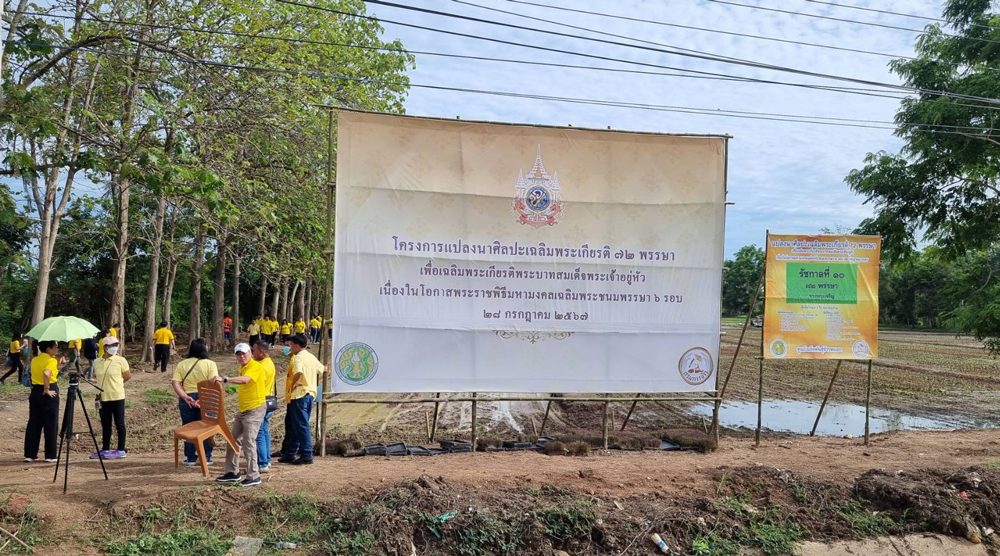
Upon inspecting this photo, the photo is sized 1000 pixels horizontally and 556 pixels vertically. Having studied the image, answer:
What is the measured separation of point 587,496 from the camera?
6855 mm

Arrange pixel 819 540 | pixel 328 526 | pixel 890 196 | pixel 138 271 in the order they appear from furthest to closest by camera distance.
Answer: pixel 138 271 < pixel 890 196 < pixel 819 540 < pixel 328 526

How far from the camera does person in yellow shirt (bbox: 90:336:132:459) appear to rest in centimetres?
801

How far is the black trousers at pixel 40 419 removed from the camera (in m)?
7.83

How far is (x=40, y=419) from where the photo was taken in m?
7.84

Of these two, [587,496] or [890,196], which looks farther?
[890,196]

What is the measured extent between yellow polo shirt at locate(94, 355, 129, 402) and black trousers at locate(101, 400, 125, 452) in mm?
81

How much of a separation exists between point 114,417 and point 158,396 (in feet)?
21.2

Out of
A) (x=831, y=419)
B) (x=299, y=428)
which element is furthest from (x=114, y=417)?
(x=831, y=419)

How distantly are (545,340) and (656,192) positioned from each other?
2.58m

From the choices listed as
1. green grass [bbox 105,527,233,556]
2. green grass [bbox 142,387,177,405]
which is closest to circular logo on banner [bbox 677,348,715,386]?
green grass [bbox 105,527,233,556]

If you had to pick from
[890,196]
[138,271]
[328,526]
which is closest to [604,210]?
[328,526]

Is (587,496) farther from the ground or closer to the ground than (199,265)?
closer to the ground

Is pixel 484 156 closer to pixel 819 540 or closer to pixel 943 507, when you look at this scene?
pixel 819 540

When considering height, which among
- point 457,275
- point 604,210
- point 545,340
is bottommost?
point 545,340
